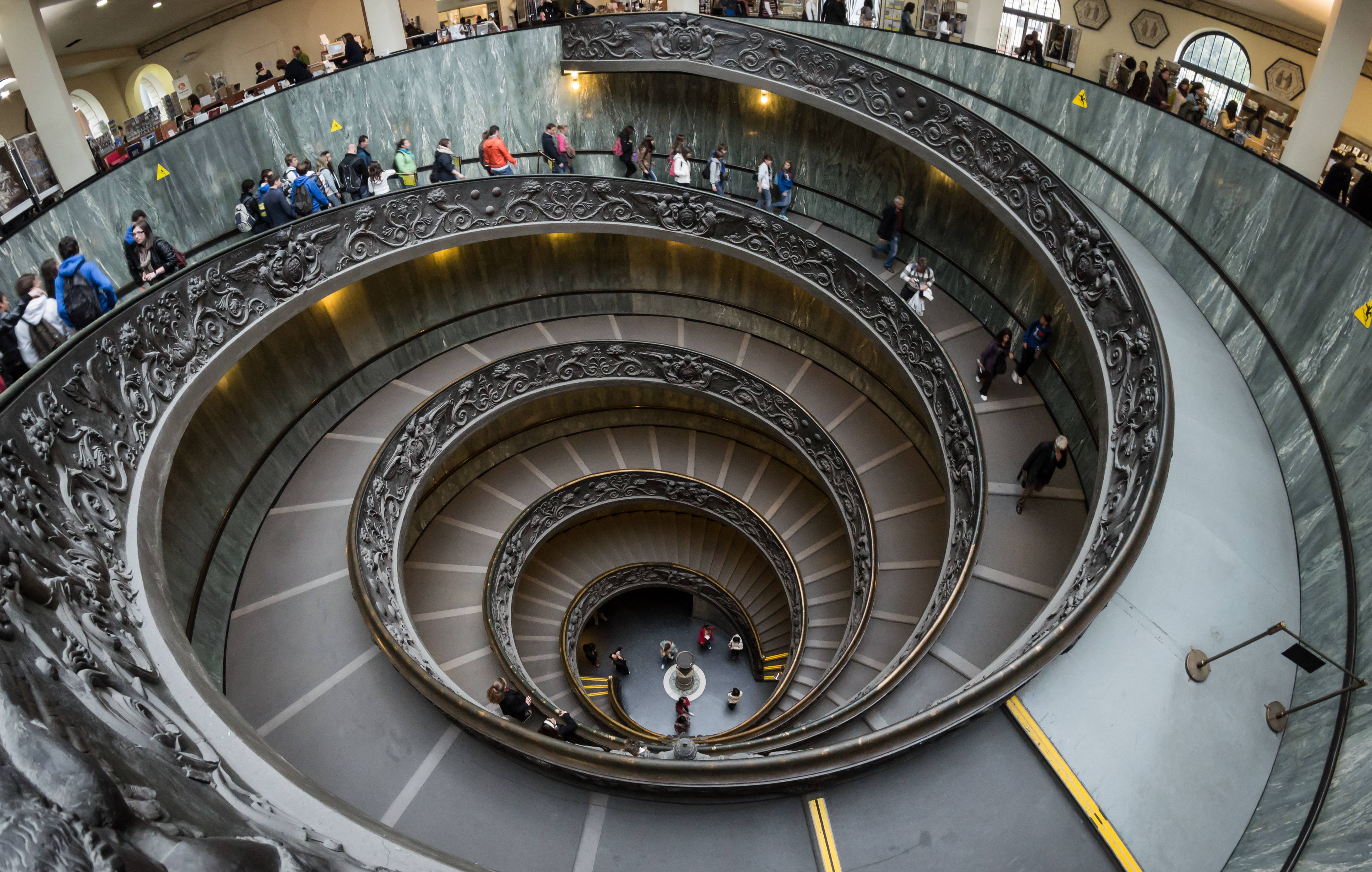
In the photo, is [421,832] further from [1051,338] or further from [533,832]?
[1051,338]

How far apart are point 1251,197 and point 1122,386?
308cm

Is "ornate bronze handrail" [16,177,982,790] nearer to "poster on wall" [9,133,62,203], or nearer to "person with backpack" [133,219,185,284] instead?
"person with backpack" [133,219,185,284]

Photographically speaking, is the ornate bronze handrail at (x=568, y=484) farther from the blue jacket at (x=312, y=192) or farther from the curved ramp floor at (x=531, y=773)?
the blue jacket at (x=312, y=192)

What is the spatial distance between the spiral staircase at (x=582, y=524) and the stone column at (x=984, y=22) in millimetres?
3774

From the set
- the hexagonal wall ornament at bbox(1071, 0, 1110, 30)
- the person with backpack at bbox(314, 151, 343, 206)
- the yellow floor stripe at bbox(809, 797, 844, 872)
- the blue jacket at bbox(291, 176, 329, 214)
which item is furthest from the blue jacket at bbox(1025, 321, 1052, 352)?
the blue jacket at bbox(291, 176, 329, 214)

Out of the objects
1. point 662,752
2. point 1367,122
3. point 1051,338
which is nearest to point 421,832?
point 662,752

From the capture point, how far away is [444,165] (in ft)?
46.1

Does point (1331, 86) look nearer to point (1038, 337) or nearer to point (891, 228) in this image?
point (1038, 337)

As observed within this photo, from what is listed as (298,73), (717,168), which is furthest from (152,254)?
(717,168)

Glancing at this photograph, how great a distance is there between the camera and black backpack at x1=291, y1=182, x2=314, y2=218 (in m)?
12.2

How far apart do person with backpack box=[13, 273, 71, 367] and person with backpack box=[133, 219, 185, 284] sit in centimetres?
151

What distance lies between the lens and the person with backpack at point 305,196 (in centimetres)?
1220

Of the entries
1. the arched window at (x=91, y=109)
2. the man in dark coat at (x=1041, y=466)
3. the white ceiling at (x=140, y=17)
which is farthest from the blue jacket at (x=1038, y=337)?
the arched window at (x=91, y=109)

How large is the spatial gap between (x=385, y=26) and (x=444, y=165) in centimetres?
338
